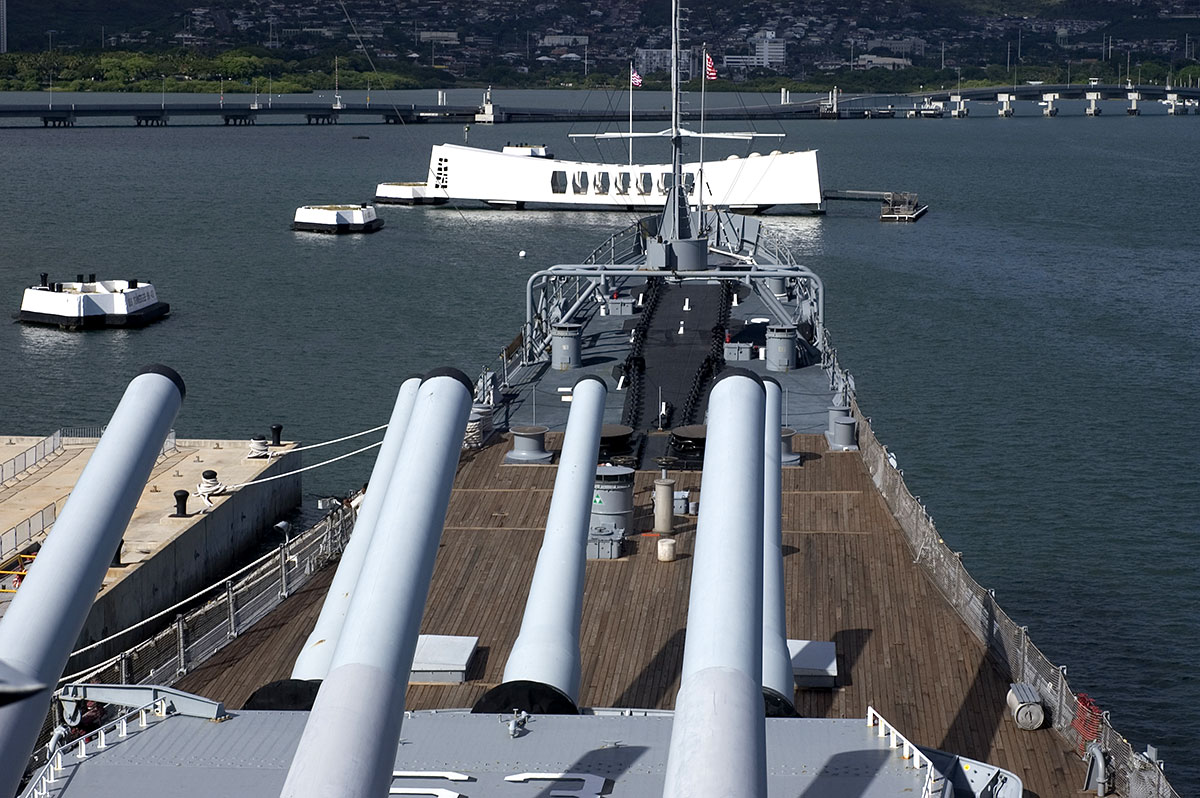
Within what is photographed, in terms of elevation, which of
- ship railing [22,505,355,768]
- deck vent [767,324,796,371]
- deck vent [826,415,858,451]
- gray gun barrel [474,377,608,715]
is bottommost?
ship railing [22,505,355,768]

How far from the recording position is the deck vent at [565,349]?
38.8m

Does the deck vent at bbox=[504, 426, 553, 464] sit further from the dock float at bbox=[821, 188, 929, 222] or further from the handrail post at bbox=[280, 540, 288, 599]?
the dock float at bbox=[821, 188, 929, 222]

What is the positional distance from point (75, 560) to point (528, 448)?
1974 centimetres

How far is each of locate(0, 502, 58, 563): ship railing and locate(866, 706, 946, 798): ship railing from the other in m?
20.8

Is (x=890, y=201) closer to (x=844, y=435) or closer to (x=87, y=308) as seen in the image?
(x=87, y=308)

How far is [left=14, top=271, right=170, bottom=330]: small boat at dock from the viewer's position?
64.3 m

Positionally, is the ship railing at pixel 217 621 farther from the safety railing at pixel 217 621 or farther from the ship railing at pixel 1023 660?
the ship railing at pixel 1023 660

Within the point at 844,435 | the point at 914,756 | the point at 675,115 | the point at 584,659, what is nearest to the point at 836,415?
the point at 844,435

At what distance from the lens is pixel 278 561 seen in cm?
2314

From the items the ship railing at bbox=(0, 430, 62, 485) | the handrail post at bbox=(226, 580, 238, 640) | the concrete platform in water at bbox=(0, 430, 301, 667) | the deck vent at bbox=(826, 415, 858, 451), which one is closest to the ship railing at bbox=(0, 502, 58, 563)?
the concrete platform in water at bbox=(0, 430, 301, 667)

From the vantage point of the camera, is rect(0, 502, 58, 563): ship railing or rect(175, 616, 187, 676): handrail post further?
rect(0, 502, 58, 563): ship railing

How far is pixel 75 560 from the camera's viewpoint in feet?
34.3

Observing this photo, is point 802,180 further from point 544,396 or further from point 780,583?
point 780,583

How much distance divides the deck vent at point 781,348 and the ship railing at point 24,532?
57.6 feet
